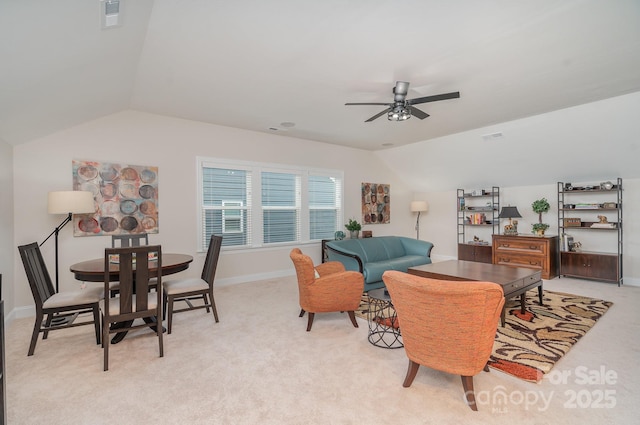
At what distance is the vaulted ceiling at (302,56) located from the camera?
220cm

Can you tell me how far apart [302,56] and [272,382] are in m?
2.83

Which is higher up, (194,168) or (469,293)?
(194,168)

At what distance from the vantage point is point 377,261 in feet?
16.9

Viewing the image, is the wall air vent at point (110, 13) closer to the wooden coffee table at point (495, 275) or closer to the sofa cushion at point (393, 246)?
the wooden coffee table at point (495, 275)

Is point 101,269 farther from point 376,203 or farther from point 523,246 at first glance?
point 523,246

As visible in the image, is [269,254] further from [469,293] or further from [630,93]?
[630,93]

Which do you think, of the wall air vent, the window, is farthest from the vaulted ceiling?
the window

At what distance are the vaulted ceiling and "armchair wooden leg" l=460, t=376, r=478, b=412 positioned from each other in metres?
A: 2.57

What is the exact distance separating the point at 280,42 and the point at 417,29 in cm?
113

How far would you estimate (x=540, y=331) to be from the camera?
3.22 meters

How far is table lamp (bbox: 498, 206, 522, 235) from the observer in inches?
244

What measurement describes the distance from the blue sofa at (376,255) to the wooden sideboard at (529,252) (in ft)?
6.08

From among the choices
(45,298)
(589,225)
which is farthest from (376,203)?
(45,298)

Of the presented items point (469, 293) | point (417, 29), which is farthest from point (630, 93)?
point (469, 293)
